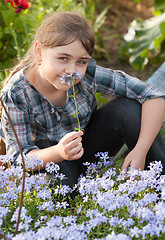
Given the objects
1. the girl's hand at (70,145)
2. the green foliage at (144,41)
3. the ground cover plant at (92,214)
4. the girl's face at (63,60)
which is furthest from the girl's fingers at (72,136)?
the green foliage at (144,41)

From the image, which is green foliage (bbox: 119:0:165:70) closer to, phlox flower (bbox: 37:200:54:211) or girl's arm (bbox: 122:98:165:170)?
girl's arm (bbox: 122:98:165:170)

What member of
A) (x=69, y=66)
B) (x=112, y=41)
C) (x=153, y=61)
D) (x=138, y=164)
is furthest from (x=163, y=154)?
(x=112, y=41)

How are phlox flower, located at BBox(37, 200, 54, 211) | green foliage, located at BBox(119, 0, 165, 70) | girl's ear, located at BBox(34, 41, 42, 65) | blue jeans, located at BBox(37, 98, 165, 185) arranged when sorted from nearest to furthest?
phlox flower, located at BBox(37, 200, 54, 211) → girl's ear, located at BBox(34, 41, 42, 65) → blue jeans, located at BBox(37, 98, 165, 185) → green foliage, located at BBox(119, 0, 165, 70)

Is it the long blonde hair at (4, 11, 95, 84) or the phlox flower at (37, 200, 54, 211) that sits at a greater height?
the long blonde hair at (4, 11, 95, 84)

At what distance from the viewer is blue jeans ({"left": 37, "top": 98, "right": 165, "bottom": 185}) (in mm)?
1807

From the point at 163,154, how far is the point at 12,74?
0.81m

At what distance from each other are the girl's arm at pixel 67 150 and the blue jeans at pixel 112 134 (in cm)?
22

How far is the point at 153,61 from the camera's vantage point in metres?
3.41

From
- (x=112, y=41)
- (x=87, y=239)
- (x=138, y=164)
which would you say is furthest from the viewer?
(x=112, y=41)

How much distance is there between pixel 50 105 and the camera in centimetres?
176

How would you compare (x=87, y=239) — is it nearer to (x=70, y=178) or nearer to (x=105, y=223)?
(x=105, y=223)

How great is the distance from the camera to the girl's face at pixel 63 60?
156 cm

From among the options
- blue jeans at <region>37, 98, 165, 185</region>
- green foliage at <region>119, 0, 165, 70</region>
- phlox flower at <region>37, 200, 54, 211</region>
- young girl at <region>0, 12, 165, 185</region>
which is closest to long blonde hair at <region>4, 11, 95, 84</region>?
young girl at <region>0, 12, 165, 185</region>

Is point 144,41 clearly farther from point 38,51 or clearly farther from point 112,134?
point 38,51
